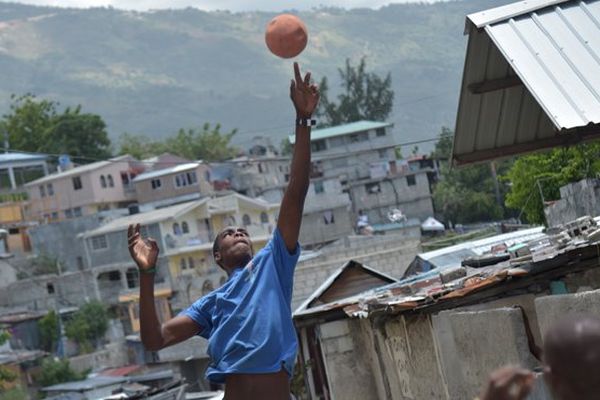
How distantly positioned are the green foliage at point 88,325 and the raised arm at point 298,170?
55379mm

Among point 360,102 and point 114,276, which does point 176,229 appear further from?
→ point 360,102

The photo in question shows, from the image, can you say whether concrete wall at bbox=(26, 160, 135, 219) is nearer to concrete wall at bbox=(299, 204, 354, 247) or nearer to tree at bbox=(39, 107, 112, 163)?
tree at bbox=(39, 107, 112, 163)

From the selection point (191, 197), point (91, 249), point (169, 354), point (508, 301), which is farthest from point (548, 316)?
point (191, 197)

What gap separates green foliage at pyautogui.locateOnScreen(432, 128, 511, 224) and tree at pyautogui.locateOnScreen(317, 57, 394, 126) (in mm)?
21146

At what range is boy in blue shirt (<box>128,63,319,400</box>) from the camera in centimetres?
561

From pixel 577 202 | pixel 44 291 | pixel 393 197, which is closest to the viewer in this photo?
pixel 577 202

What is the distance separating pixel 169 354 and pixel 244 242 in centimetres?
4833

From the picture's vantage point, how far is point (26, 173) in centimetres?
9231

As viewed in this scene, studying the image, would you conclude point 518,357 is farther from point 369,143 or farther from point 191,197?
point 369,143

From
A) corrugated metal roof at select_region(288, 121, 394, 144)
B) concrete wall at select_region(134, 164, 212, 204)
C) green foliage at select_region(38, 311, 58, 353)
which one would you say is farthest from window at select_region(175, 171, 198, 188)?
green foliage at select_region(38, 311, 58, 353)

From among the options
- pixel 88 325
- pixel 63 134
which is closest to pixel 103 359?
pixel 88 325

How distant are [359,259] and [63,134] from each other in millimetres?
45090

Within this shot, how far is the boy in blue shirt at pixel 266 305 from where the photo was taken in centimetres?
561

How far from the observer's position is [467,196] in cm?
7588
